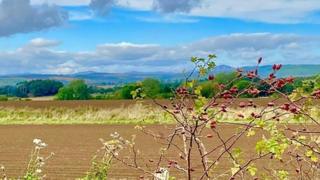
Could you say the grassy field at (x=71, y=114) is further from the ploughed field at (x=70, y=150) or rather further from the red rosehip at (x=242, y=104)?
the red rosehip at (x=242, y=104)

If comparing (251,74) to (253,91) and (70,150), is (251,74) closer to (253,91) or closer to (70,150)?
(253,91)

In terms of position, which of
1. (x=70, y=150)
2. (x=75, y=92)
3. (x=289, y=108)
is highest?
(x=289, y=108)

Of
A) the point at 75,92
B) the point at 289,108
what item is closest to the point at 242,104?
the point at 289,108

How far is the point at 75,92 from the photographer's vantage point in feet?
204

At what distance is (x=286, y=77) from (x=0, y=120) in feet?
119

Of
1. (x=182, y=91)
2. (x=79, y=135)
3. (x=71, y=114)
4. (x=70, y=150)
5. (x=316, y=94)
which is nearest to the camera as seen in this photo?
(x=316, y=94)

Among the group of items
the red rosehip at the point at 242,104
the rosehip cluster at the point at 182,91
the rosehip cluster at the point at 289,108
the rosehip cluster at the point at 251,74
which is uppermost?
the rosehip cluster at the point at 251,74

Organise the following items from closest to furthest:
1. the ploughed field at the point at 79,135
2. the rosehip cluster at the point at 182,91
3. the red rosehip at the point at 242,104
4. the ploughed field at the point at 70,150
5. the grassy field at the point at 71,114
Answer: the red rosehip at the point at 242,104
the rosehip cluster at the point at 182,91
the ploughed field at the point at 79,135
the ploughed field at the point at 70,150
the grassy field at the point at 71,114

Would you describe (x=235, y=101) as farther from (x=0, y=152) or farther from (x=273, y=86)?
(x=0, y=152)

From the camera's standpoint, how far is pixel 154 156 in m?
17.4

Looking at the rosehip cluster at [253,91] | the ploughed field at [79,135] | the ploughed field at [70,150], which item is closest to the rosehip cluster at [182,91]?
the ploughed field at [79,135]

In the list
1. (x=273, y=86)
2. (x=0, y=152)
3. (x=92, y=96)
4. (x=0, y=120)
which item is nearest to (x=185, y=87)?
(x=273, y=86)

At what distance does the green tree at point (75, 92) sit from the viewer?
198 ft

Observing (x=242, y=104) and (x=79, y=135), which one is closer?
(x=242, y=104)
